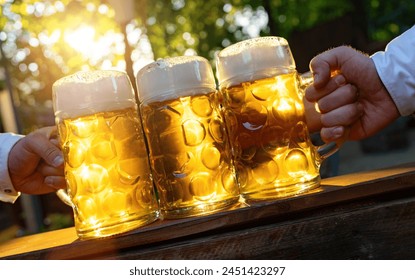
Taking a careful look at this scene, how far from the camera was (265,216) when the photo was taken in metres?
1.02

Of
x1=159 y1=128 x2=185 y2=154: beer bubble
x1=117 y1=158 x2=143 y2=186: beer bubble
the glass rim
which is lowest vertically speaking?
x1=117 y1=158 x2=143 y2=186: beer bubble

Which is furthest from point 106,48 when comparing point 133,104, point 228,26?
point 133,104

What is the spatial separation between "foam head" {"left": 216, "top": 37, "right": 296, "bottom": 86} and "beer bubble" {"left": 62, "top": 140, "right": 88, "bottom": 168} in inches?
13.9

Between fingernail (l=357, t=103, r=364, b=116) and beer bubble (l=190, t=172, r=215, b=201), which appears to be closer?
beer bubble (l=190, t=172, r=215, b=201)

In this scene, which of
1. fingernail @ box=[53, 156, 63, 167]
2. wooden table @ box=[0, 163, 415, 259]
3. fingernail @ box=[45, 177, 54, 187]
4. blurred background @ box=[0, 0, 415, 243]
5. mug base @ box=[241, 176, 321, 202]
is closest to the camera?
wooden table @ box=[0, 163, 415, 259]

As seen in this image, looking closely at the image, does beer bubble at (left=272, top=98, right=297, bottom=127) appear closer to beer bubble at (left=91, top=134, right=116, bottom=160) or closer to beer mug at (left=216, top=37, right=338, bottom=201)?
beer mug at (left=216, top=37, right=338, bottom=201)

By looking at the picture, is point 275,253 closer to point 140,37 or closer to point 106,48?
point 106,48

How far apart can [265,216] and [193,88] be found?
0.32 metres

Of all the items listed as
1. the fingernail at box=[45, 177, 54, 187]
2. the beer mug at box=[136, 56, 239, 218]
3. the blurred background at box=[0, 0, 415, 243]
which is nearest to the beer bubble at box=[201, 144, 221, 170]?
the beer mug at box=[136, 56, 239, 218]

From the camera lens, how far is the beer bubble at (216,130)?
113cm

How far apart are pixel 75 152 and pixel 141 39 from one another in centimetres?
989

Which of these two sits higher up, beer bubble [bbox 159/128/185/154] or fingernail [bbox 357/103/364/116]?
beer bubble [bbox 159/128/185/154]

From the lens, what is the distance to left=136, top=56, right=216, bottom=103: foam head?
1119 millimetres
